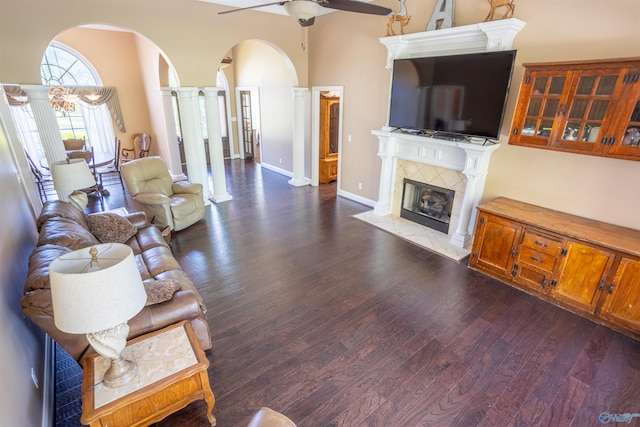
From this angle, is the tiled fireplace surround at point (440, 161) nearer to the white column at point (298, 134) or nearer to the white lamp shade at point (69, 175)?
the white column at point (298, 134)

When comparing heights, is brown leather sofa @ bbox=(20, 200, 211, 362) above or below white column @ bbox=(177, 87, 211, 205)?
below

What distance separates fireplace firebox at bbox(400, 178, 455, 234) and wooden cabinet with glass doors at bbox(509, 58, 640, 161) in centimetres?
153

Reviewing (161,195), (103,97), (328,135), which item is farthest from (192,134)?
(103,97)

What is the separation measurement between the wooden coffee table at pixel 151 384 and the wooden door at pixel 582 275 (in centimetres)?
344

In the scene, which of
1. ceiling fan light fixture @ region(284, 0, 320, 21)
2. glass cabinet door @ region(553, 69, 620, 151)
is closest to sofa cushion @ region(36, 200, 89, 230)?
ceiling fan light fixture @ region(284, 0, 320, 21)

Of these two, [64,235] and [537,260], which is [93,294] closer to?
[64,235]

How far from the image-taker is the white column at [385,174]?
5.15 meters

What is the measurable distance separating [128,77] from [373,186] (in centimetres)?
718

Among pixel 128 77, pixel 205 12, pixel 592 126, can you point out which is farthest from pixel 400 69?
pixel 128 77

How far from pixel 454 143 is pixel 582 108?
1362 millimetres

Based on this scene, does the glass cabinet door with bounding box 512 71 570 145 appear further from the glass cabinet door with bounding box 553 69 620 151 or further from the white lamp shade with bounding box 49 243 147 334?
the white lamp shade with bounding box 49 243 147 334

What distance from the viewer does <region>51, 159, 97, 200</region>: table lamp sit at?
3.23 meters

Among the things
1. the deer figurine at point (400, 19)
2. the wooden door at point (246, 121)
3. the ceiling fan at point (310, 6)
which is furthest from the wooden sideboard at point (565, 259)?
the wooden door at point (246, 121)

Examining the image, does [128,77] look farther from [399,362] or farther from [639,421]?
[639,421]
